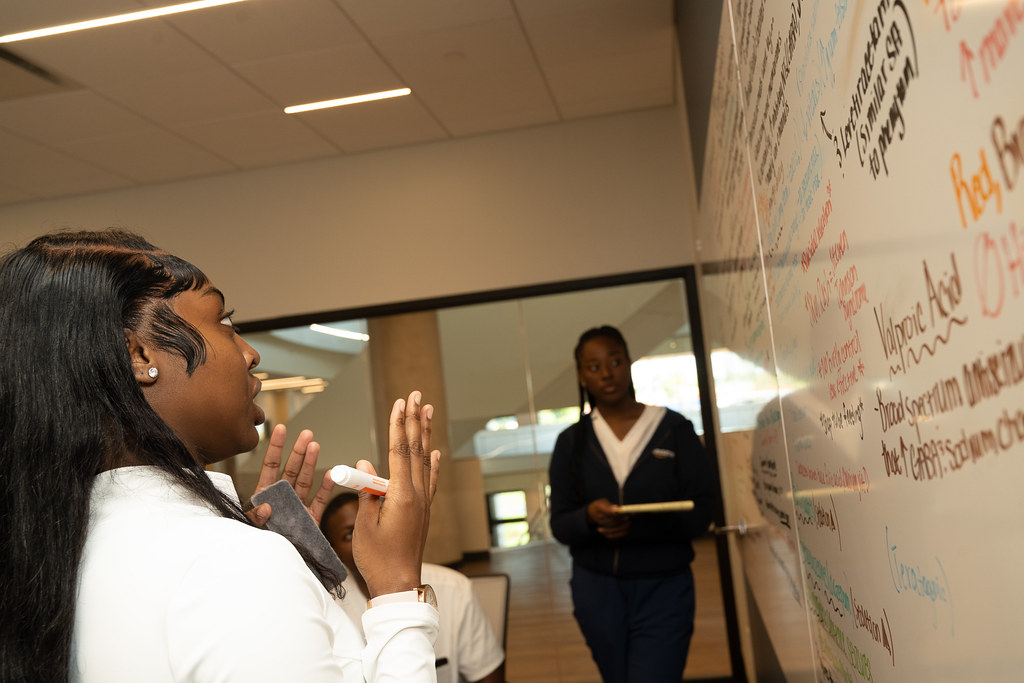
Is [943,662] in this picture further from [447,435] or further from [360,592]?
[447,435]

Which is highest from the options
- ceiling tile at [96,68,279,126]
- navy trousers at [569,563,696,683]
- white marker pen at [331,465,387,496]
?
ceiling tile at [96,68,279,126]

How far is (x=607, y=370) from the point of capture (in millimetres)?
3104

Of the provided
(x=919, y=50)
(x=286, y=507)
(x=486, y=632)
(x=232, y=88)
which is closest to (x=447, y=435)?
(x=232, y=88)

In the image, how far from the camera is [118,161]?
15.5 feet

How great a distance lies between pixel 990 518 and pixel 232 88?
12.7ft

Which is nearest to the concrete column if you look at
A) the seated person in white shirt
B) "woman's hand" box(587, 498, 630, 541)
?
"woman's hand" box(587, 498, 630, 541)

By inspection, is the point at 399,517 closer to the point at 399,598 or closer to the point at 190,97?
the point at 399,598

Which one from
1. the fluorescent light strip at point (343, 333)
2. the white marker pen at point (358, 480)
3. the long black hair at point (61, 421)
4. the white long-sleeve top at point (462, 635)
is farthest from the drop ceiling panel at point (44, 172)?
the white marker pen at point (358, 480)

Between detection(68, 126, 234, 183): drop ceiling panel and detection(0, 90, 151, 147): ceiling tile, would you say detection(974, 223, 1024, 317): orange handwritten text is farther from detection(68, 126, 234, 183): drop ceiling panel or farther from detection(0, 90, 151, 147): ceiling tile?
detection(68, 126, 234, 183): drop ceiling panel

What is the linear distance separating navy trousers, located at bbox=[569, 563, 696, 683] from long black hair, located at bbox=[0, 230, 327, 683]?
2017mm

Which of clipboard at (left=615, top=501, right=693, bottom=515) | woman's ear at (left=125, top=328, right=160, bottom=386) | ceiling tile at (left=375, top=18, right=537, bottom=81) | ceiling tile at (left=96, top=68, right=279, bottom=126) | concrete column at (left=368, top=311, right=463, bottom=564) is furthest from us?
concrete column at (left=368, top=311, right=463, bottom=564)

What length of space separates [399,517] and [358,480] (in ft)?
0.21

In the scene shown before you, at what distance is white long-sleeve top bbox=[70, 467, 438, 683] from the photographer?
0.79 meters

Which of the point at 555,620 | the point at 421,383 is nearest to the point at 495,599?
the point at 555,620
